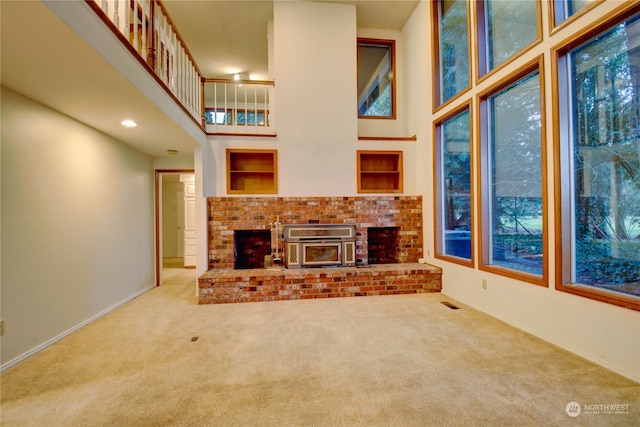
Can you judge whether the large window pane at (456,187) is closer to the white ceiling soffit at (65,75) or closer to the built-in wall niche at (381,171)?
the built-in wall niche at (381,171)

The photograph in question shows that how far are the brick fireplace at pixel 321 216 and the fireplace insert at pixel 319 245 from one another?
0.18 metres

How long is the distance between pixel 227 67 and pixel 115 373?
630 centimetres

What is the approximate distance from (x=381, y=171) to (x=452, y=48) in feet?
6.60

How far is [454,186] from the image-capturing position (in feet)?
12.8

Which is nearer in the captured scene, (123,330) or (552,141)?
(552,141)

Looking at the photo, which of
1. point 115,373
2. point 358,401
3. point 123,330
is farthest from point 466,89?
point 123,330

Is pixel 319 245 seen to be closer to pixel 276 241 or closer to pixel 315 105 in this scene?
pixel 276 241

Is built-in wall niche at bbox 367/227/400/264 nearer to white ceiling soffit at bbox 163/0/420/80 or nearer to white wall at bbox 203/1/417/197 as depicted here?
white wall at bbox 203/1/417/197

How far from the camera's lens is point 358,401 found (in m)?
1.69

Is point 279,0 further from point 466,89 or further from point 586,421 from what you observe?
point 586,421

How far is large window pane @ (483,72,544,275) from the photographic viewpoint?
2678 millimetres

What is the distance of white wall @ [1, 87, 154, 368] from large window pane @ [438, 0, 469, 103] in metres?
4.62

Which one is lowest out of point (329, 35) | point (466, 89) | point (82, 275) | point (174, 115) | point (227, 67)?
→ point (82, 275)

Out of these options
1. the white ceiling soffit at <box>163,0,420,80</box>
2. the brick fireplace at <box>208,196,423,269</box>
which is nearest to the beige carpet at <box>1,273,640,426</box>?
the brick fireplace at <box>208,196,423,269</box>
